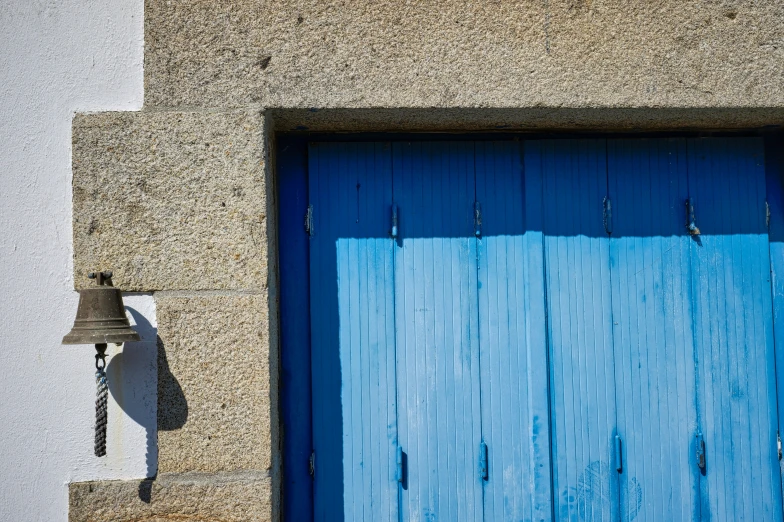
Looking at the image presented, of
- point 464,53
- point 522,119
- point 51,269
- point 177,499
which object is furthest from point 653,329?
point 51,269

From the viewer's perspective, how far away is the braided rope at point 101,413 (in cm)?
182

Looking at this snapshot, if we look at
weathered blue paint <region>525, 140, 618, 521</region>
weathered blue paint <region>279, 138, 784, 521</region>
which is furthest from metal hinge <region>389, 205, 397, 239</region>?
weathered blue paint <region>525, 140, 618, 521</region>

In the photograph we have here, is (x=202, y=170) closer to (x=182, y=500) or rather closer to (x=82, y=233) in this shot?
(x=82, y=233)

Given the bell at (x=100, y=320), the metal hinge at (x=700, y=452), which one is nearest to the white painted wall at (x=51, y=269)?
the bell at (x=100, y=320)

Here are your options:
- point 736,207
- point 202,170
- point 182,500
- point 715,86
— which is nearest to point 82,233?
point 202,170

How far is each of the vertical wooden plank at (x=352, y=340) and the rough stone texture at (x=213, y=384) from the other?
0.29 meters

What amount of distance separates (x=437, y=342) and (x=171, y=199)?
40.2 inches

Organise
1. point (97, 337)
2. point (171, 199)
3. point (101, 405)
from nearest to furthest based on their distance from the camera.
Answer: point (97, 337)
point (101, 405)
point (171, 199)

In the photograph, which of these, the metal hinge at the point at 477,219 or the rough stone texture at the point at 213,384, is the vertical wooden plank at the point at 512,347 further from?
the rough stone texture at the point at 213,384

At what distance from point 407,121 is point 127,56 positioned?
3.09ft

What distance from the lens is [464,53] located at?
199cm

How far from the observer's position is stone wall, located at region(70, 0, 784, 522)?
1.91m

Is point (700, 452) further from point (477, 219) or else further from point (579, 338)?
point (477, 219)

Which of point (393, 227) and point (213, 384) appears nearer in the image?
point (213, 384)
